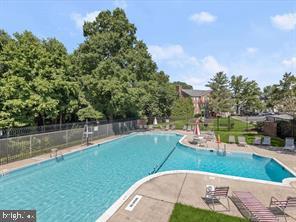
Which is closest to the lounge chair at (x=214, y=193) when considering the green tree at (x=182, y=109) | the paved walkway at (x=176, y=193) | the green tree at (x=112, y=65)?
the paved walkway at (x=176, y=193)

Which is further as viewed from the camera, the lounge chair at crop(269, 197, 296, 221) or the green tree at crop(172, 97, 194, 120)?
the green tree at crop(172, 97, 194, 120)

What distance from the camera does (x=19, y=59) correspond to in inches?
818

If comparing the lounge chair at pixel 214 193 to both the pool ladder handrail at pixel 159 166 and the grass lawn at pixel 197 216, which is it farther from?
the pool ladder handrail at pixel 159 166

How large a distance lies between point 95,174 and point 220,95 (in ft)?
182

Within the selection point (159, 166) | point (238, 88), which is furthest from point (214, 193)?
point (238, 88)

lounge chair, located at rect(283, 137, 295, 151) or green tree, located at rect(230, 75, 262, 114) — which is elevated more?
green tree, located at rect(230, 75, 262, 114)

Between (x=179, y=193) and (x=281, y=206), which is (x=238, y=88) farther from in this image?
(x=281, y=206)

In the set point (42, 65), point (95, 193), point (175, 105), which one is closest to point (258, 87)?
point (175, 105)

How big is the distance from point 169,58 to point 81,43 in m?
14.1

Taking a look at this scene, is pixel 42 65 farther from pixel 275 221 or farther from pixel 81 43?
pixel 275 221

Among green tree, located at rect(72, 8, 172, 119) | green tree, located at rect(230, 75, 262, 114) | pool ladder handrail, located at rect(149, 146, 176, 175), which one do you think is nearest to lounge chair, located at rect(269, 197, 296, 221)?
pool ladder handrail, located at rect(149, 146, 176, 175)

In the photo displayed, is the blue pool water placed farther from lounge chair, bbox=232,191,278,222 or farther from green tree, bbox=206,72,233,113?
green tree, bbox=206,72,233,113

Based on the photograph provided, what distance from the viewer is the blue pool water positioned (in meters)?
9.71

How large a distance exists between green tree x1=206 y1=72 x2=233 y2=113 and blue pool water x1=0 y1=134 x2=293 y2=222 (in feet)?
136
